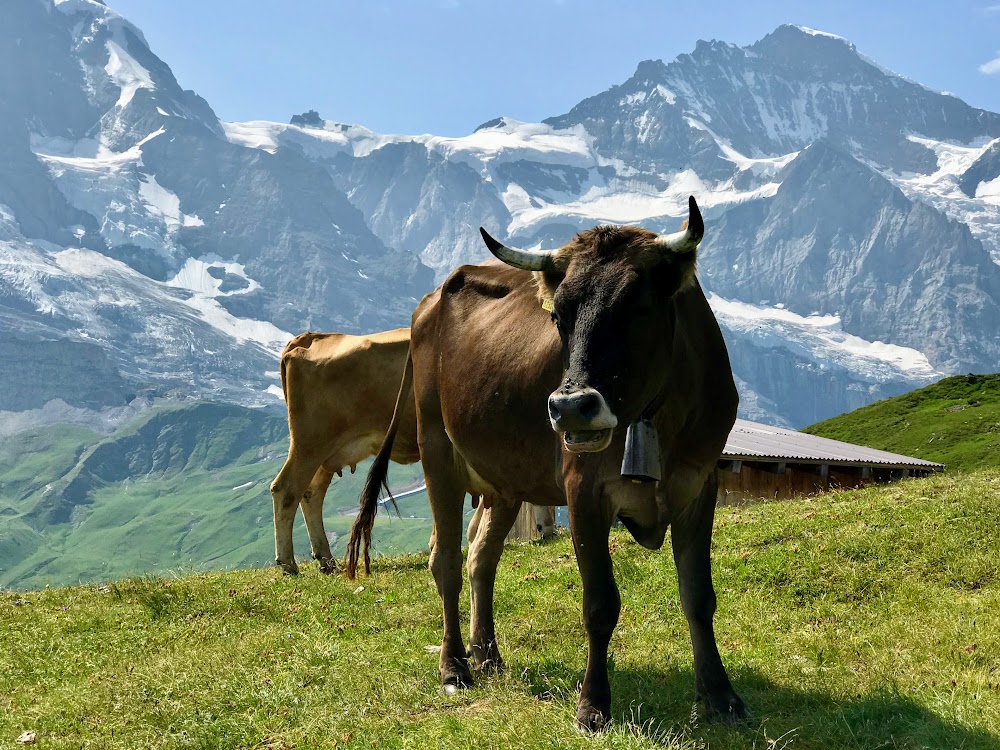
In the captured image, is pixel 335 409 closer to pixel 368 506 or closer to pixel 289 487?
pixel 289 487

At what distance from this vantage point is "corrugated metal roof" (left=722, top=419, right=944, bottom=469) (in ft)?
73.2

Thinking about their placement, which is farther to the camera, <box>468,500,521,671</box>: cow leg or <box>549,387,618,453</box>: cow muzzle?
<box>468,500,521,671</box>: cow leg

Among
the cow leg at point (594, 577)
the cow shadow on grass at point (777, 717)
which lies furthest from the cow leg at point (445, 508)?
the cow leg at point (594, 577)

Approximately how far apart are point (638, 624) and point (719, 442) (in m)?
3.46

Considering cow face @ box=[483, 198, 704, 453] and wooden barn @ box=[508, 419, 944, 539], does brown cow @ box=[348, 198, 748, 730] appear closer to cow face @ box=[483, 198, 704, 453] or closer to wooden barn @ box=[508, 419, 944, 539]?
cow face @ box=[483, 198, 704, 453]

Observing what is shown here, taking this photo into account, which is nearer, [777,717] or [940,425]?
[777,717]

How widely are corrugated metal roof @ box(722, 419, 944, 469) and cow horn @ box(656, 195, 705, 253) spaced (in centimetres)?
1612

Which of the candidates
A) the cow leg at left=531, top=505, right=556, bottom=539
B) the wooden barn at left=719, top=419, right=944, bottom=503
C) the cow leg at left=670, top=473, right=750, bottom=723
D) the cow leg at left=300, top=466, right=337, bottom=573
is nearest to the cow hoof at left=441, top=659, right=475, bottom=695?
the cow leg at left=670, top=473, right=750, bottom=723

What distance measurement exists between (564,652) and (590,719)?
2755mm

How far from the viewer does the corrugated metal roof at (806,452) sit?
22312mm

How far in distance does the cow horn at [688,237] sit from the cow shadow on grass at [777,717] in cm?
305

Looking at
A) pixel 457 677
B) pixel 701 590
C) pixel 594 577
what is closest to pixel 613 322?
pixel 594 577

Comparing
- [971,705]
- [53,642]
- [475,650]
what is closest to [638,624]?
[475,650]

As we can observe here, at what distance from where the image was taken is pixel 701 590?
23.5 ft
